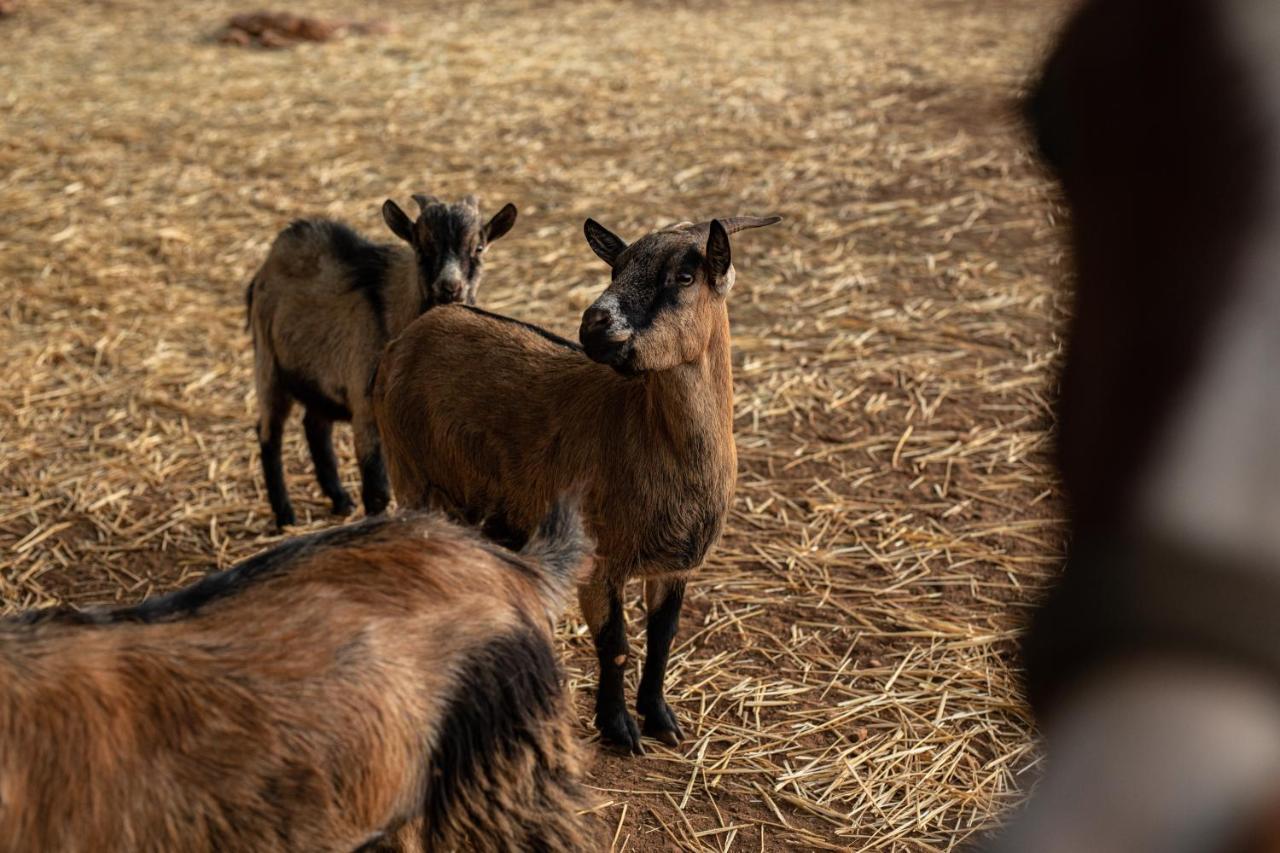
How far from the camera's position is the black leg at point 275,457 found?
5.89m

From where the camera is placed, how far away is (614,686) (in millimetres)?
4453

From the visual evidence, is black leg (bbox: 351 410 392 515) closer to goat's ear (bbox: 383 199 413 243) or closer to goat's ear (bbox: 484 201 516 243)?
goat's ear (bbox: 383 199 413 243)

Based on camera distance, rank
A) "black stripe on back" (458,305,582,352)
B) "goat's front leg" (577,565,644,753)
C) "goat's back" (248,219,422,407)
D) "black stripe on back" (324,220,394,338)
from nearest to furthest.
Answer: "goat's front leg" (577,565,644,753)
"black stripe on back" (458,305,582,352)
"goat's back" (248,219,422,407)
"black stripe on back" (324,220,394,338)

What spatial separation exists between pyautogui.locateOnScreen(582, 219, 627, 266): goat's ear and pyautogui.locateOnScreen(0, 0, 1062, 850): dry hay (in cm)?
159

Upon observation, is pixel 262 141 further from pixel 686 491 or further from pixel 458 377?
pixel 686 491

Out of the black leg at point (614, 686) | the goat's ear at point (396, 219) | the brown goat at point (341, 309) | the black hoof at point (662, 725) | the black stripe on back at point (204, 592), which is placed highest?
the goat's ear at point (396, 219)

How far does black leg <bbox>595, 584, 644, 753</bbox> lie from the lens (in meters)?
4.39

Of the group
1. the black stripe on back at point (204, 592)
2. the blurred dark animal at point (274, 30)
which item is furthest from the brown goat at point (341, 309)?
the blurred dark animal at point (274, 30)

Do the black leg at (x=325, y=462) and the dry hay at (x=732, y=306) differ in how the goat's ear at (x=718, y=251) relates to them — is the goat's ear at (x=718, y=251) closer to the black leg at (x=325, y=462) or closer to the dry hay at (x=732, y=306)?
the dry hay at (x=732, y=306)

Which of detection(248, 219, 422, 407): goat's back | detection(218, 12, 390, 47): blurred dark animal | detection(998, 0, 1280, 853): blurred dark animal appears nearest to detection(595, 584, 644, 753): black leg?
detection(248, 219, 422, 407): goat's back

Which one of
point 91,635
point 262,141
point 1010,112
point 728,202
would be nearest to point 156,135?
point 262,141

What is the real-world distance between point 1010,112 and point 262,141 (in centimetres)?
1151

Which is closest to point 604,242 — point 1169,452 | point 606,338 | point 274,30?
point 606,338

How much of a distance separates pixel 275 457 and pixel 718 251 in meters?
2.73
